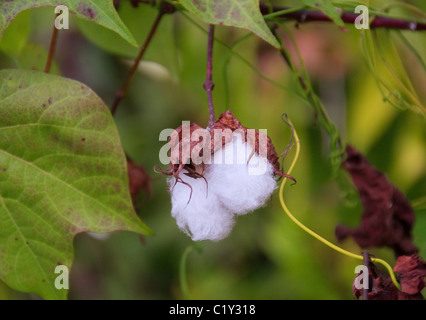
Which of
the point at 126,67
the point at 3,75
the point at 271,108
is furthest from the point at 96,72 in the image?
the point at 3,75

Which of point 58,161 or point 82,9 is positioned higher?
point 82,9

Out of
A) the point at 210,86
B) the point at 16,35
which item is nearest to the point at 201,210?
the point at 210,86

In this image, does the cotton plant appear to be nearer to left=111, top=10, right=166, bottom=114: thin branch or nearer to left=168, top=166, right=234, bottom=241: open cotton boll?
left=168, top=166, right=234, bottom=241: open cotton boll

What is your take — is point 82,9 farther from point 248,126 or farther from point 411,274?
point 248,126

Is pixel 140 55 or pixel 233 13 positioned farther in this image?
pixel 140 55

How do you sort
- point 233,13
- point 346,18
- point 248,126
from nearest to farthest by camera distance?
point 233,13, point 346,18, point 248,126

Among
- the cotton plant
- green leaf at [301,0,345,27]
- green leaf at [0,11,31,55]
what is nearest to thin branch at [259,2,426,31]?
green leaf at [301,0,345,27]
